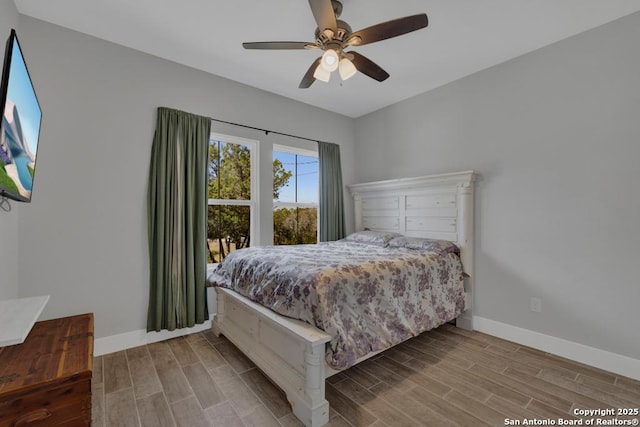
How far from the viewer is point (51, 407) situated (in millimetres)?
948

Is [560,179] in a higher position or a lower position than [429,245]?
higher

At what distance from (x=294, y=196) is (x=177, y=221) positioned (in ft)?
5.17

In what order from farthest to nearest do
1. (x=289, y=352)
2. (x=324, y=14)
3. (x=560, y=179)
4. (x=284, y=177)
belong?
(x=284, y=177)
(x=560, y=179)
(x=289, y=352)
(x=324, y=14)

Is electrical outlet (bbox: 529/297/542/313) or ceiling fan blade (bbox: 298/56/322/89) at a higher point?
ceiling fan blade (bbox: 298/56/322/89)

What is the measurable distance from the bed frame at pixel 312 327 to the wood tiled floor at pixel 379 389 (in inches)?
5.7

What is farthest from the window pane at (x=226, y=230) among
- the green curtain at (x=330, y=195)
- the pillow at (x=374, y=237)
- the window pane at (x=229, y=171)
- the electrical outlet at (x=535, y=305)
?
the electrical outlet at (x=535, y=305)

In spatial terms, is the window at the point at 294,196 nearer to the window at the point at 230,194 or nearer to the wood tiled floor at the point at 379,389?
the window at the point at 230,194

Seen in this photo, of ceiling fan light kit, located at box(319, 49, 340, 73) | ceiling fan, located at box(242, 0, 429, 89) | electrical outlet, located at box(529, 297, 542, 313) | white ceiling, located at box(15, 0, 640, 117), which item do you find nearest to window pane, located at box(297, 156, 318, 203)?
white ceiling, located at box(15, 0, 640, 117)

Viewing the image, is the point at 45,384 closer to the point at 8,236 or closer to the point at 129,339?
the point at 8,236

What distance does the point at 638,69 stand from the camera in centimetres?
211

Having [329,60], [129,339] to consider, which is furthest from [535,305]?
[129,339]

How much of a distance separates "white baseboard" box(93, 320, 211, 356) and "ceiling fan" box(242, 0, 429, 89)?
2.57m

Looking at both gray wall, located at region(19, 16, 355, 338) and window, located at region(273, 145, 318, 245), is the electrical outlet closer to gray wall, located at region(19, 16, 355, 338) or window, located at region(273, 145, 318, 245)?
window, located at region(273, 145, 318, 245)

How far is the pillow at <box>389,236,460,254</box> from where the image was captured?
282 centimetres
